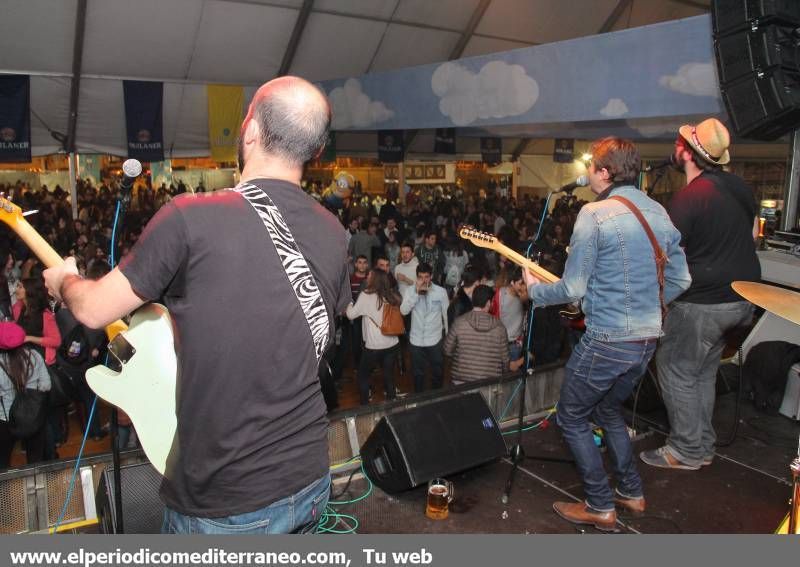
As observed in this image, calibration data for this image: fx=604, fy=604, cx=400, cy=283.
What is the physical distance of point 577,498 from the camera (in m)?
3.34

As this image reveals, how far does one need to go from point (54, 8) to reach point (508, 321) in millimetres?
9240

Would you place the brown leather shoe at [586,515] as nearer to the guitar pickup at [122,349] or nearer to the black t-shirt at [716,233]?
the black t-shirt at [716,233]

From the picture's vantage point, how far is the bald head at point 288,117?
1.35 m

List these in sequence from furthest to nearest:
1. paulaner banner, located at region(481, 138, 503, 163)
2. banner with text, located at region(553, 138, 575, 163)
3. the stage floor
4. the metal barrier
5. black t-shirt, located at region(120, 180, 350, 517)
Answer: banner with text, located at region(553, 138, 575, 163) < paulaner banner, located at region(481, 138, 503, 163) < the stage floor < the metal barrier < black t-shirt, located at region(120, 180, 350, 517)

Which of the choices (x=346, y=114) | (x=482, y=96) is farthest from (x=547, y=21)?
(x=482, y=96)

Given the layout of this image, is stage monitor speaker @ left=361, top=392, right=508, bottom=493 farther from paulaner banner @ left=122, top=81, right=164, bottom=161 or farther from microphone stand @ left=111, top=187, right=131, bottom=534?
paulaner banner @ left=122, top=81, right=164, bottom=161

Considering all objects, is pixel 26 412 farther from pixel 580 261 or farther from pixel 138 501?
pixel 580 261

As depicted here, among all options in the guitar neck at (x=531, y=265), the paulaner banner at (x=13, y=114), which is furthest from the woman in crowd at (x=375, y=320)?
the paulaner banner at (x=13, y=114)

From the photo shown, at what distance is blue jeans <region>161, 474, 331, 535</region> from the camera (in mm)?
1314

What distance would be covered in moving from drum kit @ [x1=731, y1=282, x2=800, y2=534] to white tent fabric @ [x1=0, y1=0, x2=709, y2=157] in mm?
11018

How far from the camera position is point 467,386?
418cm

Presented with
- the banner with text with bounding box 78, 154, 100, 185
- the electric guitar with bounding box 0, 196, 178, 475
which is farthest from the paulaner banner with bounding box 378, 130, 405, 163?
the electric guitar with bounding box 0, 196, 178, 475

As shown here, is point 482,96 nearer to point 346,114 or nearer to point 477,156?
point 346,114

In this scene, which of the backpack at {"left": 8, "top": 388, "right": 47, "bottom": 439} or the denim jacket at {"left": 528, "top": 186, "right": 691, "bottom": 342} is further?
the backpack at {"left": 8, "top": 388, "right": 47, "bottom": 439}
